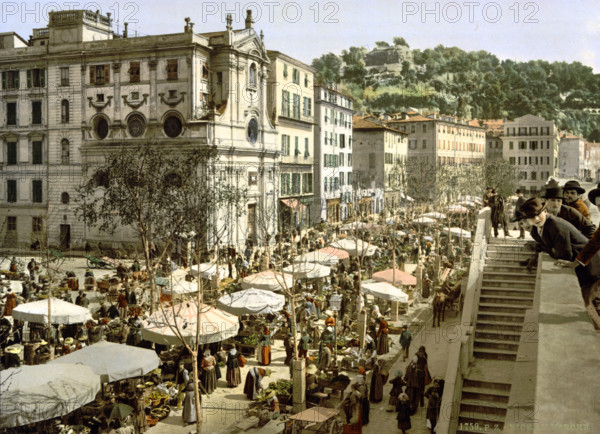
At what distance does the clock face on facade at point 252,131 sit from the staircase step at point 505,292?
35.8 m

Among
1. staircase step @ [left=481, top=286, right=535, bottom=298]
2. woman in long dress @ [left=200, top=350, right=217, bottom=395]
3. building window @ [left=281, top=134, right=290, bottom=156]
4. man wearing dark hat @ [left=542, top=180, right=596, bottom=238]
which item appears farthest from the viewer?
building window @ [left=281, top=134, right=290, bottom=156]

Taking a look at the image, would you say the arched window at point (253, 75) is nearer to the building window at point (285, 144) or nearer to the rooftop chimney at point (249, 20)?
the rooftop chimney at point (249, 20)

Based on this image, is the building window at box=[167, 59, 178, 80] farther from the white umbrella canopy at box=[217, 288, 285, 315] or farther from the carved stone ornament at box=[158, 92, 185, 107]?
the white umbrella canopy at box=[217, 288, 285, 315]

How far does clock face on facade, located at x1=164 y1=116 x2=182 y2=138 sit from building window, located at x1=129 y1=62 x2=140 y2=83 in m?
4.23

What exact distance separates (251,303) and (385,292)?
614 cm

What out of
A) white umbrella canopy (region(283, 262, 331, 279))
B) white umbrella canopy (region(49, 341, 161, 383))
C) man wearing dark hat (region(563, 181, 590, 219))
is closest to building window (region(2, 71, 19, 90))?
white umbrella canopy (region(283, 262, 331, 279))

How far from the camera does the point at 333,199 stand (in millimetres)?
72188

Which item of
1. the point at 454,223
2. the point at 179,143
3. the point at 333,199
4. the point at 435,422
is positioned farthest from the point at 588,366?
the point at 333,199

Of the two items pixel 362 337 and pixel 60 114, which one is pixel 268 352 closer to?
pixel 362 337

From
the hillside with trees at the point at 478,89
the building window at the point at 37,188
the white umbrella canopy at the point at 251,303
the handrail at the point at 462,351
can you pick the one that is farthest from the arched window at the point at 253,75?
the hillside with trees at the point at 478,89

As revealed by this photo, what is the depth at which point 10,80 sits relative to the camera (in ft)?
168

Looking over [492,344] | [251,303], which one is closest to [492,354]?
[492,344]

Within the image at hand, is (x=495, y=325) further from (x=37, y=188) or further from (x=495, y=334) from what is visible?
(x=37, y=188)

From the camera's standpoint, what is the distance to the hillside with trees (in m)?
146
